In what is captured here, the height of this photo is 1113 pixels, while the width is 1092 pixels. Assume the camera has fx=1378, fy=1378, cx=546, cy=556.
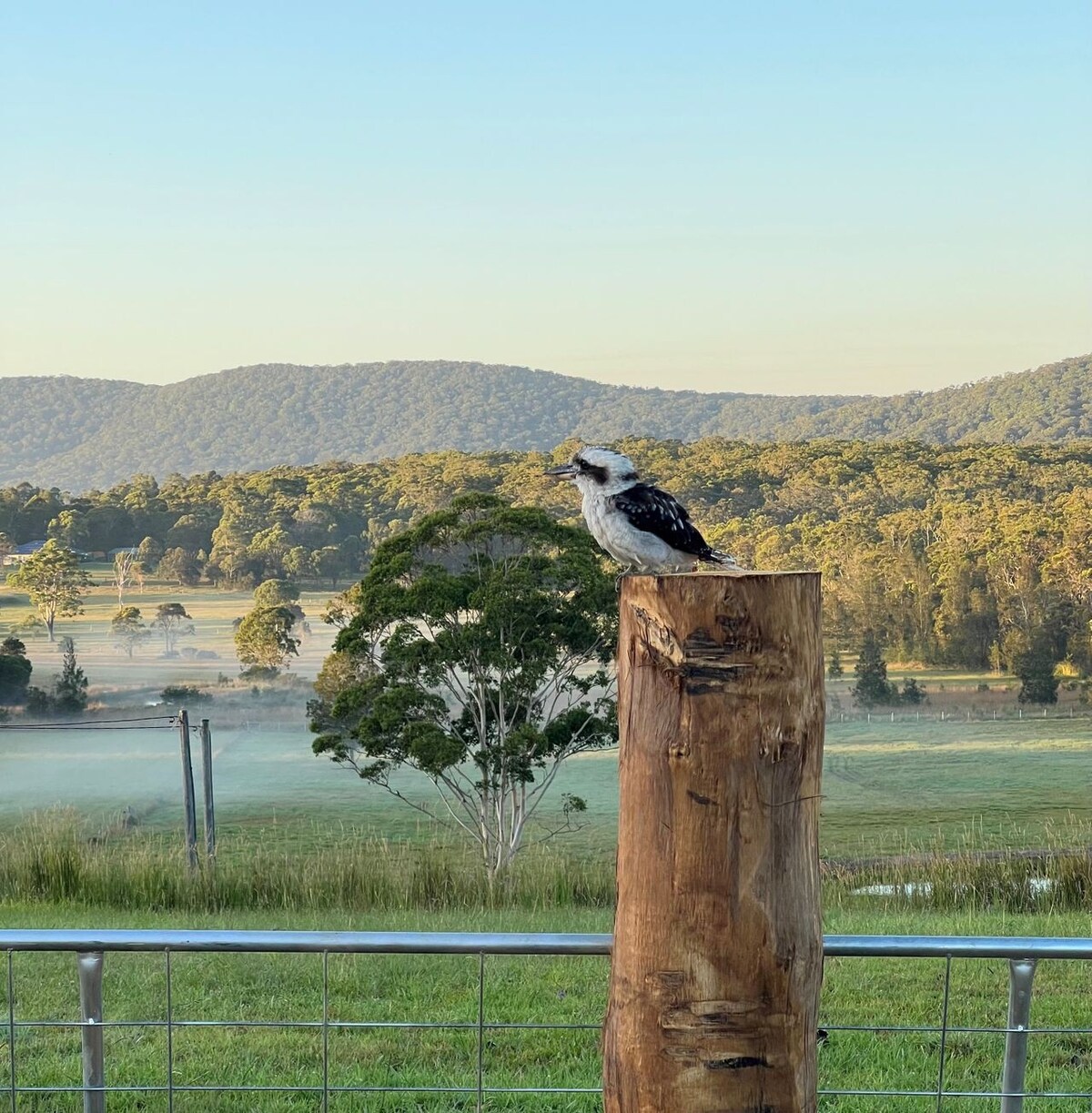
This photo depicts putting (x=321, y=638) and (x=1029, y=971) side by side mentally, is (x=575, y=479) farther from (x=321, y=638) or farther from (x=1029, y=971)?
(x=321, y=638)

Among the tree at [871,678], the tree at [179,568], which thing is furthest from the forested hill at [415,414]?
the tree at [871,678]

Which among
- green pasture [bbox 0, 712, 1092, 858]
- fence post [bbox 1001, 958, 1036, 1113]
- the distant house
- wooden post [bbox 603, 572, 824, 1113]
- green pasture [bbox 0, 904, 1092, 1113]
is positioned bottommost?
green pasture [bbox 0, 712, 1092, 858]

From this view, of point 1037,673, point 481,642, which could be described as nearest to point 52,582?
point 481,642

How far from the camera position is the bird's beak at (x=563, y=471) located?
344cm

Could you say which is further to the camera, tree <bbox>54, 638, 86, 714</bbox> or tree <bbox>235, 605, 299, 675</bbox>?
tree <bbox>54, 638, 86, 714</bbox>

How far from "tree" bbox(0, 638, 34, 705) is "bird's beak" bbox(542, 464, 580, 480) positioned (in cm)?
2176

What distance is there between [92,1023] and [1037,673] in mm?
26107

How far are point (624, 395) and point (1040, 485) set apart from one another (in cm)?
1050

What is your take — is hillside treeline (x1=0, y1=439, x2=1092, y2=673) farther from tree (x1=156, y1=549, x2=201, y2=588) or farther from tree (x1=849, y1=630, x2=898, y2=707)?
tree (x1=849, y1=630, x2=898, y2=707)

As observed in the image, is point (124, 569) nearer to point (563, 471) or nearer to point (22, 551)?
point (22, 551)

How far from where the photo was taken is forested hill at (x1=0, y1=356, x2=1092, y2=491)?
3388cm

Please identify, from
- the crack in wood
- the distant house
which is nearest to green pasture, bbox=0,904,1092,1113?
the crack in wood

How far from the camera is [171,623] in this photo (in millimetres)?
27156

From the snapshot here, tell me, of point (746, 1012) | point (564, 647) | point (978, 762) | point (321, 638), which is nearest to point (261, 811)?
point (321, 638)
